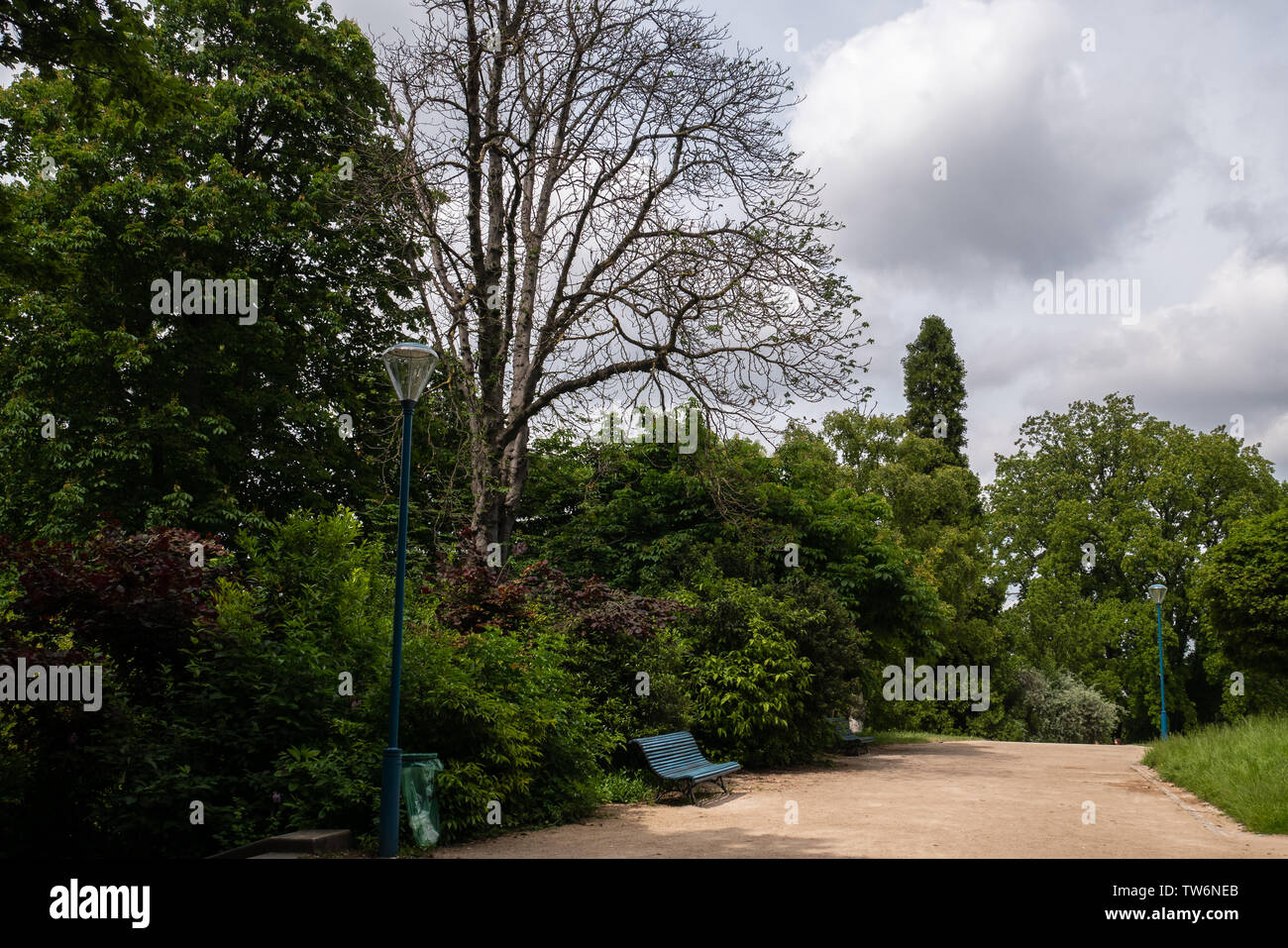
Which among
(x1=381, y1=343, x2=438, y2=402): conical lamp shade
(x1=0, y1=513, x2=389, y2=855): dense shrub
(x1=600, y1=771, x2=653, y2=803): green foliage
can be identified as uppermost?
(x1=381, y1=343, x2=438, y2=402): conical lamp shade

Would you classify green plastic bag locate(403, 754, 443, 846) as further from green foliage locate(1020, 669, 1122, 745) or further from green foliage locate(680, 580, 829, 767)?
green foliage locate(1020, 669, 1122, 745)

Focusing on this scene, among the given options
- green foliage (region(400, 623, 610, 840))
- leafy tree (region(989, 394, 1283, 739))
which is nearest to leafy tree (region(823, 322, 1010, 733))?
leafy tree (region(989, 394, 1283, 739))

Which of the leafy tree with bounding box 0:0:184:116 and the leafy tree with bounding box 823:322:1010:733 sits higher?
the leafy tree with bounding box 0:0:184:116

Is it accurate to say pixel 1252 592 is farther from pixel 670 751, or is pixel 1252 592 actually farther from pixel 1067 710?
pixel 1067 710

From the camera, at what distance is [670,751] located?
11.8 metres

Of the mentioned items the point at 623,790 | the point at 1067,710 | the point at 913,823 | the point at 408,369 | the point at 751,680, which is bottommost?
the point at 1067,710

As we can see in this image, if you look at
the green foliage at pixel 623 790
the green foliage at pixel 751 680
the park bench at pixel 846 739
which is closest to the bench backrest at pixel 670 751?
the green foliage at pixel 623 790

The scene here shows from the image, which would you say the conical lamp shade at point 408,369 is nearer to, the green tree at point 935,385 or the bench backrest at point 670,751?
the bench backrest at point 670,751

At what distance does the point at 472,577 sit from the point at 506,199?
28.7ft

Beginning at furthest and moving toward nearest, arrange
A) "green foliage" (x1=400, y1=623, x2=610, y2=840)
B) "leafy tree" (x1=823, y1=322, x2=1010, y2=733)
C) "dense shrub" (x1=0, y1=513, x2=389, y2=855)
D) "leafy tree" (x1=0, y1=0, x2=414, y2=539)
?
"leafy tree" (x1=823, y1=322, x2=1010, y2=733)
"leafy tree" (x1=0, y1=0, x2=414, y2=539)
"green foliage" (x1=400, y1=623, x2=610, y2=840)
"dense shrub" (x1=0, y1=513, x2=389, y2=855)

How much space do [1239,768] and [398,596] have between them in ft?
34.7

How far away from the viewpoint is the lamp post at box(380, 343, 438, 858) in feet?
24.4

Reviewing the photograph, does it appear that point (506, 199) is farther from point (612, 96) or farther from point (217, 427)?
point (217, 427)

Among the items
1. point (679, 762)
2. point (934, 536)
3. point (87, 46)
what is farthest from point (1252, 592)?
point (87, 46)
